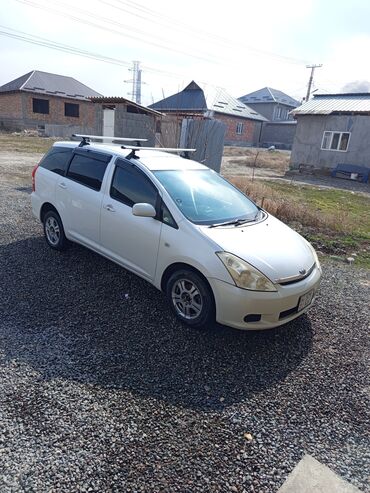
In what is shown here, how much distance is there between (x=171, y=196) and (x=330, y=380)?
7.80ft

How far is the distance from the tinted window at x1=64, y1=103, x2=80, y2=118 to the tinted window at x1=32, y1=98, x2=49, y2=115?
1.95 meters

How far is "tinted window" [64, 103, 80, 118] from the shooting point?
3569 cm

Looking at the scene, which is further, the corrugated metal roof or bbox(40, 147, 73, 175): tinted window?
the corrugated metal roof

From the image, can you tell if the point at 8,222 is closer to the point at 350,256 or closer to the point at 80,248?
the point at 80,248

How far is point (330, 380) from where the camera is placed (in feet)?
9.91

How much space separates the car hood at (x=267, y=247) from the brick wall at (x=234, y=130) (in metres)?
38.4

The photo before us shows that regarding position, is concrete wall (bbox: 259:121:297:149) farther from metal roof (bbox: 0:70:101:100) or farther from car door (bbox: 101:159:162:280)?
car door (bbox: 101:159:162:280)

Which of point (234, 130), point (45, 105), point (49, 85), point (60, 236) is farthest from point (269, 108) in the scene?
point (60, 236)

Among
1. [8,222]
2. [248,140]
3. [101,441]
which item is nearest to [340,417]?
[101,441]

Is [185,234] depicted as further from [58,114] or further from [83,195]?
[58,114]

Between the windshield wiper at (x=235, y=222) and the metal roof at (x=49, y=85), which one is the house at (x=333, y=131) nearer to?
the windshield wiper at (x=235, y=222)

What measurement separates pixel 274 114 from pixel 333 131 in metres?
34.8

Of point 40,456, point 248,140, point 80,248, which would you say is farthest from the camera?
point 248,140

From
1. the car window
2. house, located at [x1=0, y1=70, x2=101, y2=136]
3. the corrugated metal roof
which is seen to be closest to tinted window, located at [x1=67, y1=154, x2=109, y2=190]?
the car window
